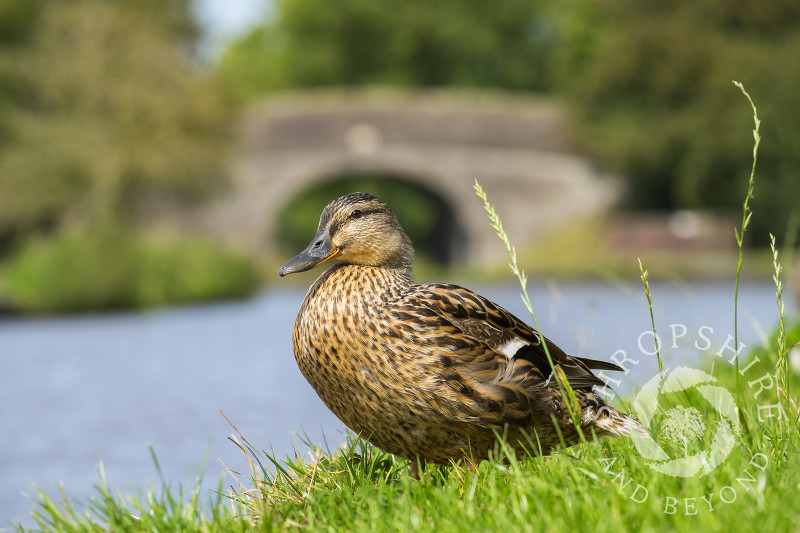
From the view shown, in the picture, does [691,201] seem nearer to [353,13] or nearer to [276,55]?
[353,13]

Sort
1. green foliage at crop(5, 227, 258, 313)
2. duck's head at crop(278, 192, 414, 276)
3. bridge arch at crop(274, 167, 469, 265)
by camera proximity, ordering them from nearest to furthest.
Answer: duck's head at crop(278, 192, 414, 276) → green foliage at crop(5, 227, 258, 313) → bridge arch at crop(274, 167, 469, 265)

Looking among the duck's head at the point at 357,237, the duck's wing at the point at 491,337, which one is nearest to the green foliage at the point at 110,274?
the duck's head at the point at 357,237

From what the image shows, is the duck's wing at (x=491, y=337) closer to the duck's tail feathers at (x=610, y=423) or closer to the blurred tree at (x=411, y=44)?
the duck's tail feathers at (x=610, y=423)

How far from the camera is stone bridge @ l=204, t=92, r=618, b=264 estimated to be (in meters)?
32.8

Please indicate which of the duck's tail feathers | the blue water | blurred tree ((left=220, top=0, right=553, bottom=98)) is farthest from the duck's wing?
blurred tree ((left=220, top=0, right=553, bottom=98))

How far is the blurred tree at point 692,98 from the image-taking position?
92.1 ft

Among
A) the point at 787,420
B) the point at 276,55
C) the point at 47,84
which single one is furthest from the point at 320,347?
the point at 276,55

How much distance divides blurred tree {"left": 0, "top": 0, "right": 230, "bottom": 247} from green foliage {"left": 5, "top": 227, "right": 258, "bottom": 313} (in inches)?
157

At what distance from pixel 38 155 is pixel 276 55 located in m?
19.6

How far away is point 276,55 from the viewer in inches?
1738

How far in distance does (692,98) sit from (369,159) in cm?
1038

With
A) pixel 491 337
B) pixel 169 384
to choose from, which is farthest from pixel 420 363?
pixel 169 384

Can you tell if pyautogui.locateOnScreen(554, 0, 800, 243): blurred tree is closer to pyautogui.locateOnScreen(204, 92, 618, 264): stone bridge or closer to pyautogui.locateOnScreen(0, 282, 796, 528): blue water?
pyautogui.locateOnScreen(204, 92, 618, 264): stone bridge

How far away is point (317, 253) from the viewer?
3.32 metres
